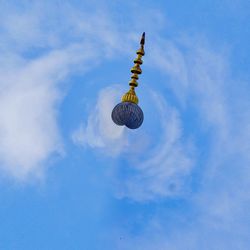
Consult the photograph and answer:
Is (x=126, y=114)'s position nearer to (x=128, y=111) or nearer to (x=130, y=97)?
(x=128, y=111)

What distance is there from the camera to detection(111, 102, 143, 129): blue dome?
15500 centimetres

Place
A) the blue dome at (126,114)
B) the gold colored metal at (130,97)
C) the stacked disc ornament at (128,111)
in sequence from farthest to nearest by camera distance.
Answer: the blue dome at (126,114) < the stacked disc ornament at (128,111) < the gold colored metal at (130,97)

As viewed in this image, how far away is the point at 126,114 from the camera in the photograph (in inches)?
6112

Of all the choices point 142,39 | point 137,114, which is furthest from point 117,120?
point 142,39

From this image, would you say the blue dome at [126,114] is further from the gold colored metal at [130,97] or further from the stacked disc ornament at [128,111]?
the gold colored metal at [130,97]

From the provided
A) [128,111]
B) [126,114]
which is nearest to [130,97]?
[128,111]

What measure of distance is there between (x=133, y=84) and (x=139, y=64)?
129 inches

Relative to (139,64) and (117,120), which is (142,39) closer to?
(139,64)

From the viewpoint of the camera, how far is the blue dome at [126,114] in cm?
15500

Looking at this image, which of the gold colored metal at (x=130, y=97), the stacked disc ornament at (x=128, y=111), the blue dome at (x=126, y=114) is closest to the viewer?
the gold colored metal at (x=130, y=97)

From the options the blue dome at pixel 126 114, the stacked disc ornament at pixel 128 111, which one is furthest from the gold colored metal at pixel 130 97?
the blue dome at pixel 126 114

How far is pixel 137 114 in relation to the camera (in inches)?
6132

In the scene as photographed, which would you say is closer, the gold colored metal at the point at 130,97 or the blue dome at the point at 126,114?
the gold colored metal at the point at 130,97

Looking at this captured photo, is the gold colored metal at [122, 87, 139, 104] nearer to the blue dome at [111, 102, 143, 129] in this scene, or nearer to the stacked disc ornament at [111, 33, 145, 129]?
the stacked disc ornament at [111, 33, 145, 129]
